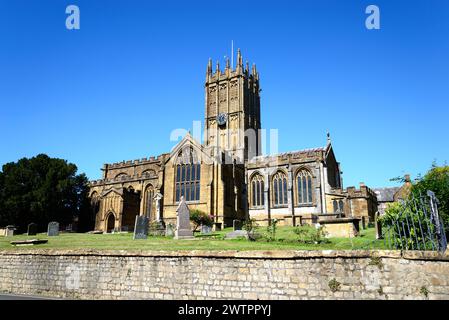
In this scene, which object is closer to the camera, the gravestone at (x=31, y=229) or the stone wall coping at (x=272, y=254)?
the stone wall coping at (x=272, y=254)

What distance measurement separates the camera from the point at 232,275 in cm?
1034

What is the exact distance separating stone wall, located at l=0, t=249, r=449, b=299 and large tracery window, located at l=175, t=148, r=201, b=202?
74.1 ft

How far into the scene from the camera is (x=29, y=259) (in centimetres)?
1420

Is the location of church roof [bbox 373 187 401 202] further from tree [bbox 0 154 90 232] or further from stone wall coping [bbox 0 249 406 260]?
stone wall coping [bbox 0 249 406 260]

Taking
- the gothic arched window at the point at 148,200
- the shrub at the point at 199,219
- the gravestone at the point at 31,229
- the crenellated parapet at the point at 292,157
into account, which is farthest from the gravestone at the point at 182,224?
the gothic arched window at the point at 148,200

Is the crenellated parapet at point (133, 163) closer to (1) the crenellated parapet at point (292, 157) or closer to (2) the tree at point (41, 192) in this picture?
(2) the tree at point (41, 192)

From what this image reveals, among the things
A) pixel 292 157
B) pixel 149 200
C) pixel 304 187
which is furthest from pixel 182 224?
pixel 149 200

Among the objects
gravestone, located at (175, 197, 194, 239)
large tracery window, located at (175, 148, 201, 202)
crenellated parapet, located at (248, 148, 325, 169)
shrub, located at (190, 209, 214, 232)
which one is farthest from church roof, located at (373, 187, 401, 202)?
gravestone, located at (175, 197, 194, 239)

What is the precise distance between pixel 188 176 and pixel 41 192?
17338mm

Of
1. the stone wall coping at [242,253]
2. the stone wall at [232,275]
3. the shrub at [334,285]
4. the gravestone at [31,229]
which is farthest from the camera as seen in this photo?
the gravestone at [31,229]

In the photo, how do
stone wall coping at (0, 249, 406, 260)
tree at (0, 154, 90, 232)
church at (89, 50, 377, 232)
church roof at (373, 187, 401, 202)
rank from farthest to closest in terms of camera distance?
church roof at (373, 187, 401, 202)
tree at (0, 154, 90, 232)
church at (89, 50, 377, 232)
stone wall coping at (0, 249, 406, 260)

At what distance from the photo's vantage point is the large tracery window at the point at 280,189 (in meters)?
37.6

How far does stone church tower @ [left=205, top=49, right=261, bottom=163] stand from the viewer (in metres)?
51.4

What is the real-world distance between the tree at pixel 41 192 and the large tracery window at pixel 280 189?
976 inches
